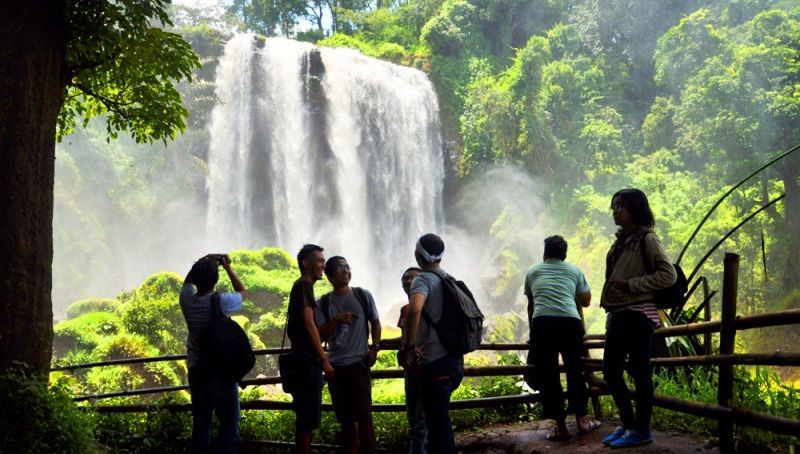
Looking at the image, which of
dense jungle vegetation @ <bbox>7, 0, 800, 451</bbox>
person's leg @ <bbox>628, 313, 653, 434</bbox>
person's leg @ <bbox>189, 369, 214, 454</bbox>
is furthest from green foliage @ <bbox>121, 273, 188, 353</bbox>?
person's leg @ <bbox>628, 313, 653, 434</bbox>

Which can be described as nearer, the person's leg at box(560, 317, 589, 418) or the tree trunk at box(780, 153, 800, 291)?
the person's leg at box(560, 317, 589, 418)

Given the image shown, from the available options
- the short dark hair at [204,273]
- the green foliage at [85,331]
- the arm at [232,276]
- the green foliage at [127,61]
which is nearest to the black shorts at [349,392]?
the arm at [232,276]

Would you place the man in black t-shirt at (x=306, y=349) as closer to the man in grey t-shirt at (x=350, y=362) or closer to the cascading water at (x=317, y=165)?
the man in grey t-shirt at (x=350, y=362)

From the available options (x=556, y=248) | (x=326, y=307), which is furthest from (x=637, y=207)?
(x=326, y=307)

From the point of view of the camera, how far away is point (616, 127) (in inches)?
1023

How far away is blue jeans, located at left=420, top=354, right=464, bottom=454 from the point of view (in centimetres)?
368

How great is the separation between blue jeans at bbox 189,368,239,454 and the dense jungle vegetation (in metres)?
12.0

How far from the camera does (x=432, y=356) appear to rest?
12.2 ft

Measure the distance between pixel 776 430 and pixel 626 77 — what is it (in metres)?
26.7

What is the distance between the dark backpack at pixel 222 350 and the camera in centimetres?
413

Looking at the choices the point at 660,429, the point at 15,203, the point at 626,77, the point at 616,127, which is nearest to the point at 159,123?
the point at 15,203

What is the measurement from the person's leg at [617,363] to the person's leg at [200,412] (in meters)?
2.41

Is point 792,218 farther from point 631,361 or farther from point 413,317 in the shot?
point 413,317

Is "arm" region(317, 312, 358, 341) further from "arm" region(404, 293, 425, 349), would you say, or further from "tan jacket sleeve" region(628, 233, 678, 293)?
"tan jacket sleeve" region(628, 233, 678, 293)
